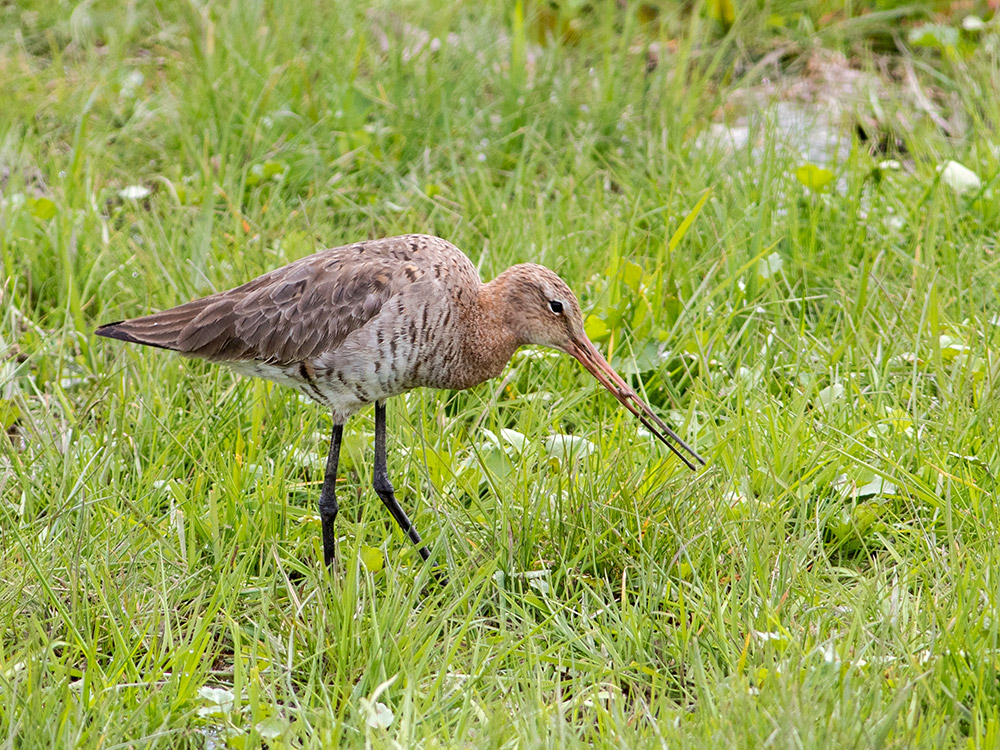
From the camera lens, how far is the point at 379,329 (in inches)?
159

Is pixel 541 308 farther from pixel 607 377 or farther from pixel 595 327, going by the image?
pixel 595 327

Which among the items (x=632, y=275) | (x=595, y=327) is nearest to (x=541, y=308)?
(x=595, y=327)

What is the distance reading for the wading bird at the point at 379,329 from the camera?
159 inches

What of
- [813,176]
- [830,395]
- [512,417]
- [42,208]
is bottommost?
[512,417]

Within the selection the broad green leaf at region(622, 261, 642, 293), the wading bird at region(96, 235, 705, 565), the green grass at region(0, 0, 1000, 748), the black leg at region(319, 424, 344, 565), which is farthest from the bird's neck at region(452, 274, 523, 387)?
the broad green leaf at region(622, 261, 642, 293)

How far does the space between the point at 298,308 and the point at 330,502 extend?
701 mm

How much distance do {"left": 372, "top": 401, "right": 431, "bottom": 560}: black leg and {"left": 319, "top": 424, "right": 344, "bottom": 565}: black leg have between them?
0.48 feet

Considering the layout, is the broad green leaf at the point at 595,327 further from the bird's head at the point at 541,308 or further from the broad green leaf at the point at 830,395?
the broad green leaf at the point at 830,395

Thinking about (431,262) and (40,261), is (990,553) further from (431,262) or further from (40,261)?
(40,261)

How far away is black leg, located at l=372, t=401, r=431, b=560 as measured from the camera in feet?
13.8

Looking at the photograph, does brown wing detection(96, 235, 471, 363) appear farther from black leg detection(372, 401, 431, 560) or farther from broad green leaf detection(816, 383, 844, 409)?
broad green leaf detection(816, 383, 844, 409)

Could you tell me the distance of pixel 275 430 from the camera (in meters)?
4.62

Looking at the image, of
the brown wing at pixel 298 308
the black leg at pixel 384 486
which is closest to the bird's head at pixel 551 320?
the brown wing at pixel 298 308

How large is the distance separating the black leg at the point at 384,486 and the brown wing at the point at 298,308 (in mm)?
381
